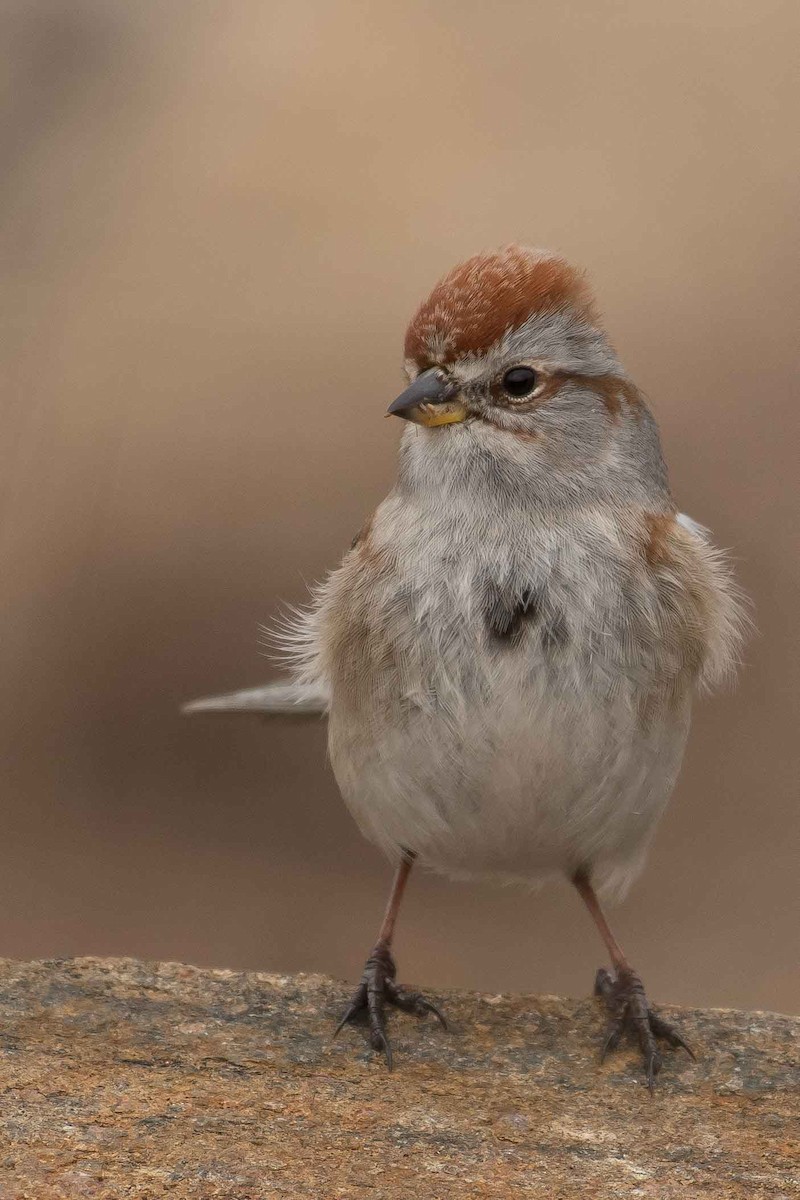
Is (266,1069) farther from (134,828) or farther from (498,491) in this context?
(134,828)

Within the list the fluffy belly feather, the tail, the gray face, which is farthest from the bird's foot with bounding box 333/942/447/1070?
the gray face

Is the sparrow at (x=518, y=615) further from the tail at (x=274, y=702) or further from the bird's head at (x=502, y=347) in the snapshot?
the tail at (x=274, y=702)

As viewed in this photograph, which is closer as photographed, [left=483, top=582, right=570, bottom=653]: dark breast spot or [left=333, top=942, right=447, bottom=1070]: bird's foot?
[left=483, top=582, right=570, bottom=653]: dark breast spot

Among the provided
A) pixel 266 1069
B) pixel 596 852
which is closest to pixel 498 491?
pixel 596 852

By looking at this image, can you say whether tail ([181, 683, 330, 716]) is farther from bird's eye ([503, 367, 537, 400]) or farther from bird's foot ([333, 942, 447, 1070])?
bird's eye ([503, 367, 537, 400])

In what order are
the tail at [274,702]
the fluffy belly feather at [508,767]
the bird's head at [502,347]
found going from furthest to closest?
the tail at [274,702] < the bird's head at [502,347] < the fluffy belly feather at [508,767]

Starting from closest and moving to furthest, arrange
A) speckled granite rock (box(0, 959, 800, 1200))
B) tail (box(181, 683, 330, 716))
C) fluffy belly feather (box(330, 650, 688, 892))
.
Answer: speckled granite rock (box(0, 959, 800, 1200))
fluffy belly feather (box(330, 650, 688, 892))
tail (box(181, 683, 330, 716))

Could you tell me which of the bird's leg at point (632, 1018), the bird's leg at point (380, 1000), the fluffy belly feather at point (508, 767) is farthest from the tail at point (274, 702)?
the bird's leg at point (632, 1018)

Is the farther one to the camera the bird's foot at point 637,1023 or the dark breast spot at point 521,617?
the bird's foot at point 637,1023

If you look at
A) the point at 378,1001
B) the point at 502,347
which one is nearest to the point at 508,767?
the point at 378,1001
